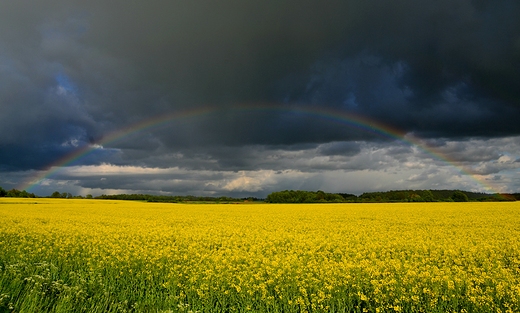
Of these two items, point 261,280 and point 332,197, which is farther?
point 332,197

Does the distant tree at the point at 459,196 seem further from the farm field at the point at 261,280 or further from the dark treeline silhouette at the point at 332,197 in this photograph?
the farm field at the point at 261,280

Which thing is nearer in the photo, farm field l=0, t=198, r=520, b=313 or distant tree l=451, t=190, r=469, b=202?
farm field l=0, t=198, r=520, b=313

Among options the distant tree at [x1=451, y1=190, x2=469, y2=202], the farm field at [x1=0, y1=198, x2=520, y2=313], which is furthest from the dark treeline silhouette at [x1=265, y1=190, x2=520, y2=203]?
the farm field at [x1=0, y1=198, x2=520, y2=313]

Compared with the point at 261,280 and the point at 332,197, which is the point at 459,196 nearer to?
the point at 332,197

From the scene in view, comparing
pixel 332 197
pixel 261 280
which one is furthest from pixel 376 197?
pixel 261 280

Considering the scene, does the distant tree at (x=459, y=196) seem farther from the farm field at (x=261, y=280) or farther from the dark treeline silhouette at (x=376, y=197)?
the farm field at (x=261, y=280)

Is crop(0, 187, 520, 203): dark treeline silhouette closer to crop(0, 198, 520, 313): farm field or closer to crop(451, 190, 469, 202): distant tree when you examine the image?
crop(451, 190, 469, 202): distant tree

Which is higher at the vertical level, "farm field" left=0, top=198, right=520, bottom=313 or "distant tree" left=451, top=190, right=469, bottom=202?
"distant tree" left=451, top=190, right=469, bottom=202

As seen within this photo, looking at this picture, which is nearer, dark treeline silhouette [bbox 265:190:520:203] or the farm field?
the farm field

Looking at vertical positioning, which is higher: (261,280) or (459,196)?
(459,196)

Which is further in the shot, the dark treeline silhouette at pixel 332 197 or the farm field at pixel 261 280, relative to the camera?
the dark treeline silhouette at pixel 332 197

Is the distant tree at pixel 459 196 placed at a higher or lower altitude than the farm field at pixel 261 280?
higher

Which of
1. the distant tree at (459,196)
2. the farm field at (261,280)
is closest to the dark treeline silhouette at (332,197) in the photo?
the distant tree at (459,196)

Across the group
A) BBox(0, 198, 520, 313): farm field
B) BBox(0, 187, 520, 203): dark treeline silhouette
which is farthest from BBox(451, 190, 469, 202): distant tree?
BBox(0, 198, 520, 313): farm field
